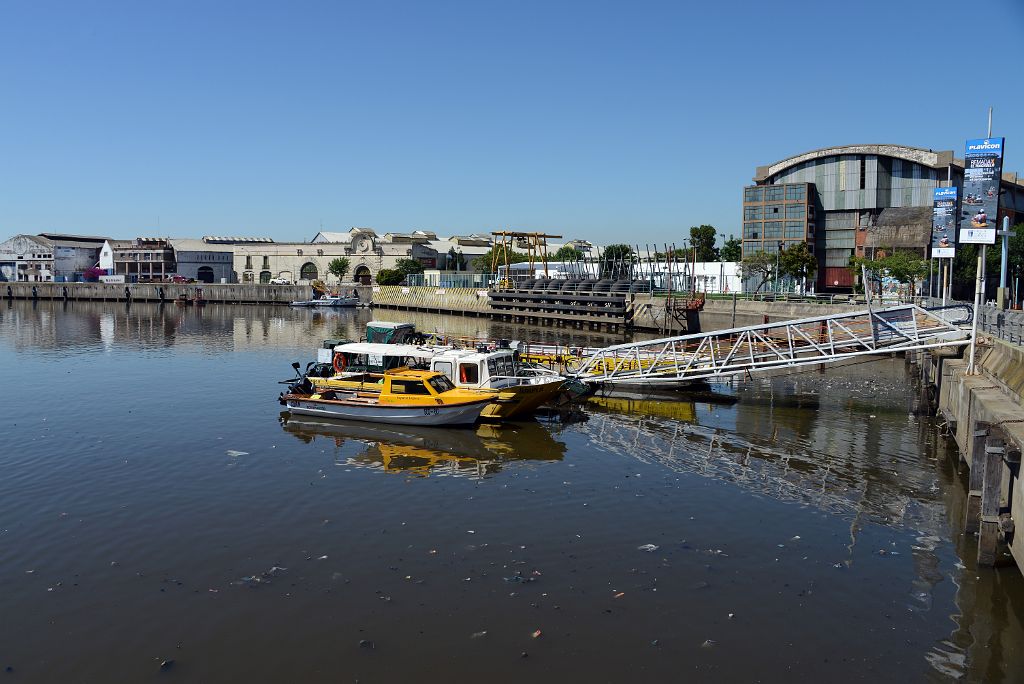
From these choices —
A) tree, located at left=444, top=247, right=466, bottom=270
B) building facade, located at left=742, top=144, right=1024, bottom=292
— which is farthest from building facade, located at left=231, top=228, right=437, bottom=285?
building facade, located at left=742, top=144, right=1024, bottom=292

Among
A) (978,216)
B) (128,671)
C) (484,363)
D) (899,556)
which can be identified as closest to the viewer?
(128,671)

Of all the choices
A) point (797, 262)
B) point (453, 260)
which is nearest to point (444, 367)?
point (797, 262)

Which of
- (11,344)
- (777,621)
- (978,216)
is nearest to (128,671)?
(777,621)

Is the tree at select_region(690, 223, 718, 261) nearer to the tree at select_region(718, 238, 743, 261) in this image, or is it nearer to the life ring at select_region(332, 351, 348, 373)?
the tree at select_region(718, 238, 743, 261)

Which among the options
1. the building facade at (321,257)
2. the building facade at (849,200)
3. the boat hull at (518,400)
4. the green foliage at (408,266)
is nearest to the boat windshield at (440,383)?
the boat hull at (518,400)

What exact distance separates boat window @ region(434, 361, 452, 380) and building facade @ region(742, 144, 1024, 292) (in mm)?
85482

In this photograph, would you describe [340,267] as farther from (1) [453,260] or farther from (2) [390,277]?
(1) [453,260]

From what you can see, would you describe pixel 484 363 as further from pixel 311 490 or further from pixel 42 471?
pixel 42 471

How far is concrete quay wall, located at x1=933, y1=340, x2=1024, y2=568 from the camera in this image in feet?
59.7

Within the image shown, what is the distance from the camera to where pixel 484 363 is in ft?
120

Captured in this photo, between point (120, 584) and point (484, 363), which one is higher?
point (484, 363)

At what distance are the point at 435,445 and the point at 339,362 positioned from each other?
946cm

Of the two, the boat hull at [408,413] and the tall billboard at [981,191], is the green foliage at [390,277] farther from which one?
the tall billboard at [981,191]

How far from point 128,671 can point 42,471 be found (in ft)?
49.8
